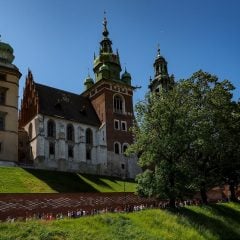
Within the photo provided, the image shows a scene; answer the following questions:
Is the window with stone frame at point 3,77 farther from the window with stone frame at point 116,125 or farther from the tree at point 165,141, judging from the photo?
the tree at point 165,141

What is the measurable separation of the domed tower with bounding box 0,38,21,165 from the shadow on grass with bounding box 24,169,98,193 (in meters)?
4.38

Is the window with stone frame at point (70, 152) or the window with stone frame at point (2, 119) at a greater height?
the window with stone frame at point (2, 119)

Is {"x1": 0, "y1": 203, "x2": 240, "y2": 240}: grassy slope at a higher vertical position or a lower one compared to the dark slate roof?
lower

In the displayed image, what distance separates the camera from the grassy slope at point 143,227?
103 feet

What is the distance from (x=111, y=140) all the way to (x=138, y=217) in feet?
114

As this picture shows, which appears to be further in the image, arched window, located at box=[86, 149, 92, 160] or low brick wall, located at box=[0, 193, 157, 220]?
arched window, located at box=[86, 149, 92, 160]

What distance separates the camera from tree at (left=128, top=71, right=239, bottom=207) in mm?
43031

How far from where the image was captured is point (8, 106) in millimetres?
61250

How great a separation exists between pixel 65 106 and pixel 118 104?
30.9ft

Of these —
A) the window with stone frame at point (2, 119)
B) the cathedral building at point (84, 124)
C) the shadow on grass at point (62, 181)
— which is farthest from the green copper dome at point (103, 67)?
the shadow on grass at point (62, 181)

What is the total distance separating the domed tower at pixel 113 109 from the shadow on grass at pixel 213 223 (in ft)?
92.8

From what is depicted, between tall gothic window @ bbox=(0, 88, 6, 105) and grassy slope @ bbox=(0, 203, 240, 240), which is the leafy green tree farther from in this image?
tall gothic window @ bbox=(0, 88, 6, 105)

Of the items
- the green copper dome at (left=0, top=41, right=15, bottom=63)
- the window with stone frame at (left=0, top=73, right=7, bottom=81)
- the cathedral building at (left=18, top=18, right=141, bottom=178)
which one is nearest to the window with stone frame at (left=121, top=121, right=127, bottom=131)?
the cathedral building at (left=18, top=18, right=141, bottom=178)

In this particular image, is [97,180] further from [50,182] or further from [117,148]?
[117,148]
